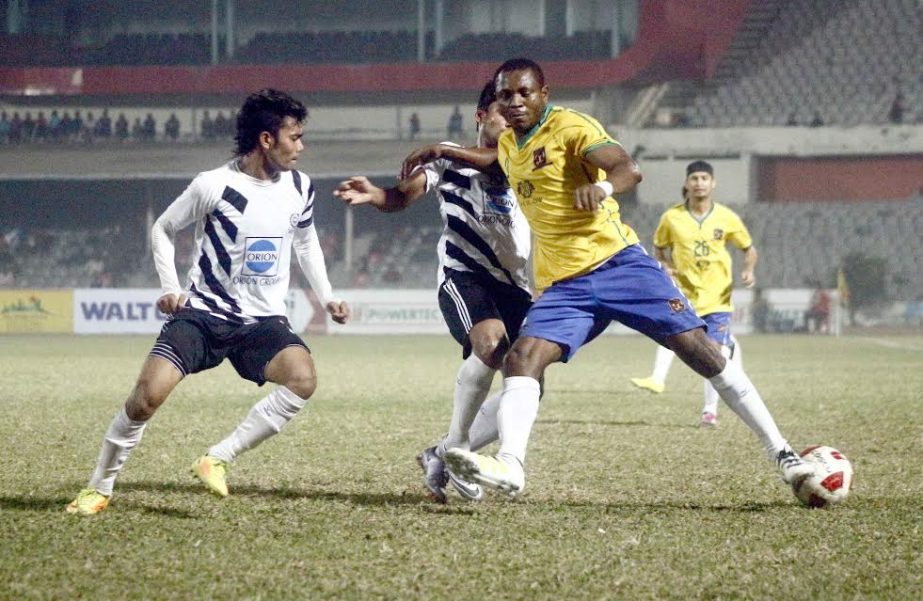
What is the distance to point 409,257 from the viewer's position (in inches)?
1631

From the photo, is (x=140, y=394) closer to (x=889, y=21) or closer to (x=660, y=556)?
(x=660, y=556)

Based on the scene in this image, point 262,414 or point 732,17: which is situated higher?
point 732,17

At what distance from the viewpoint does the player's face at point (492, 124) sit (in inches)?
269

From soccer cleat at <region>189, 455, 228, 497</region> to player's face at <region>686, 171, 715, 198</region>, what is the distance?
6.18 meters

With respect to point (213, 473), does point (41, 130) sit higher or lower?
higher

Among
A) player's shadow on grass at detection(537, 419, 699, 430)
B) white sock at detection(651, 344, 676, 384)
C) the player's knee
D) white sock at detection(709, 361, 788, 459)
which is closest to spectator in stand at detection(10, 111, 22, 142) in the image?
white sock at detection(651, 344, 676, 384)

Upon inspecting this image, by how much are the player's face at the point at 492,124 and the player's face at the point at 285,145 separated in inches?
38.6

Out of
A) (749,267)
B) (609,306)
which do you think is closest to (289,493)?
(609,306)

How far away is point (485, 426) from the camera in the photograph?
22.7 feet

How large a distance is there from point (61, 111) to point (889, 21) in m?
29.7

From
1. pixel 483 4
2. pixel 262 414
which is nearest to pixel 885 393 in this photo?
pixel 262 414

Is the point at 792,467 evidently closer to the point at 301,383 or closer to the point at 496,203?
the point at 496,203

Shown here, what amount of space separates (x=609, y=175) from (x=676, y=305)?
0.78 m

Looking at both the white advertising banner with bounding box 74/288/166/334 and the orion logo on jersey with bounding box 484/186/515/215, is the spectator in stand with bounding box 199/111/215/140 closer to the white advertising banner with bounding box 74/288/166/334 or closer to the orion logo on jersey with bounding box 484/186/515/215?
the white advertising banner with bounding box 74/288/166/334
